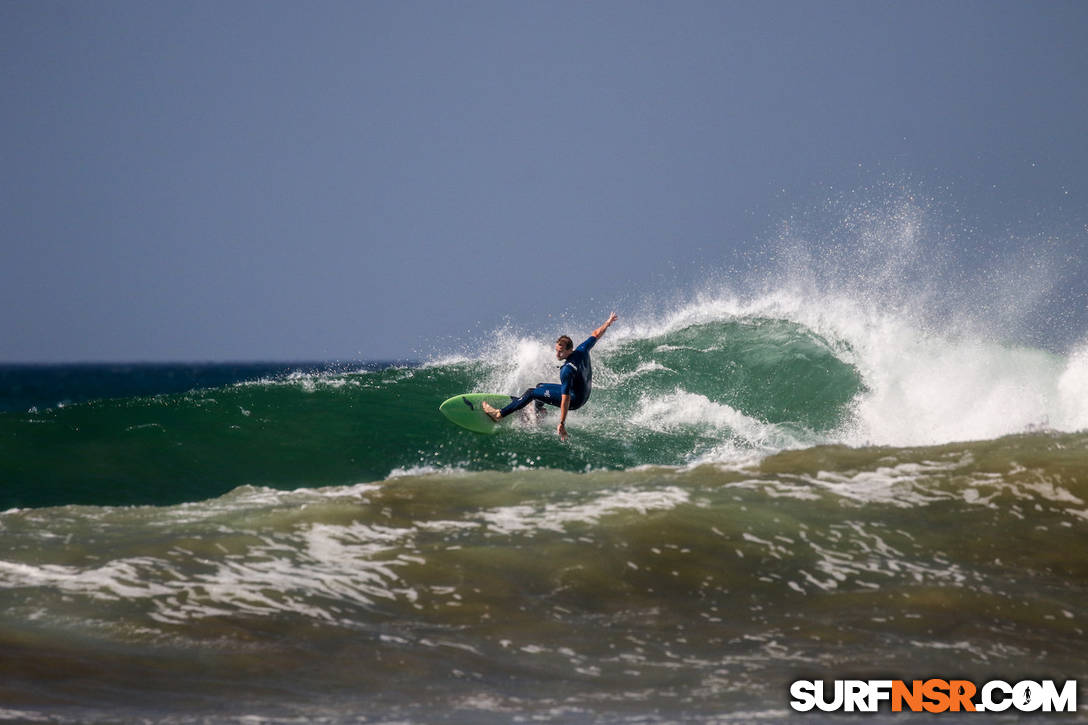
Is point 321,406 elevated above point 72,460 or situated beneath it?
elevated above

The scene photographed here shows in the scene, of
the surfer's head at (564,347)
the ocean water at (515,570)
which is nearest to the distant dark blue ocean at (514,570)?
the ocean water at (515,570)

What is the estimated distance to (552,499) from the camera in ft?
26.3

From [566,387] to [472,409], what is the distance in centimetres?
156

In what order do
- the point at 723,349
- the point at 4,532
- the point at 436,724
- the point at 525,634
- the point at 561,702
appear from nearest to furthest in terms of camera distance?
the point at 436,724 < the point at 561,702 < the point at 525,634 < the point at 4,532 < the point at 723,349

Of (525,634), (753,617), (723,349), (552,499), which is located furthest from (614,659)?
(723,349)

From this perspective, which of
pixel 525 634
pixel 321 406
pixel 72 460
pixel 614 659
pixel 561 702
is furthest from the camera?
pixel 321 406

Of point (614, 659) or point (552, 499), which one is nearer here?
point (614, 659)

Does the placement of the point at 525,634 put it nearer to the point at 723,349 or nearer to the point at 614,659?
the point at 614,659

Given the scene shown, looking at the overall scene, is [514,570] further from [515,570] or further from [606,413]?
[606,413]

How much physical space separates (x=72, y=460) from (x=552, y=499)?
6.69 meters

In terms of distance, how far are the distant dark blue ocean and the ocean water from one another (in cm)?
3

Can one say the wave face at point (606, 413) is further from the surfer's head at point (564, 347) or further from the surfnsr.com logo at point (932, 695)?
the surfnsr.com logo at point (932, 695)

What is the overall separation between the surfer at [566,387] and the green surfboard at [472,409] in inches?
6.1

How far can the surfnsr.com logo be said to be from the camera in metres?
4.25
